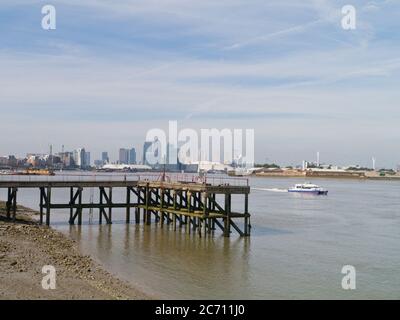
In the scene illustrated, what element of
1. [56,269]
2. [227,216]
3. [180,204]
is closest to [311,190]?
[180,204]

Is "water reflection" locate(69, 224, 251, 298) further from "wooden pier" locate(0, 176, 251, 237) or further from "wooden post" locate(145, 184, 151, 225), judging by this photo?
"wooden post" locate(145, 184, 151, 225)

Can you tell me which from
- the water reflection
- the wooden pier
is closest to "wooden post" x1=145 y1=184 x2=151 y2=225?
the wooden pier

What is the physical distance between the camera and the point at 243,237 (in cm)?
3931

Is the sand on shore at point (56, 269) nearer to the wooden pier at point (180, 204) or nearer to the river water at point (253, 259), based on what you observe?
the river water at point (253, 259)

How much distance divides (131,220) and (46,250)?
2162cm

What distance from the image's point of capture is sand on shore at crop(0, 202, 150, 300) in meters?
19.6

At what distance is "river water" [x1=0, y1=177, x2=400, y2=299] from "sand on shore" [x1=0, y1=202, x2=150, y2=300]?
1.30 metres

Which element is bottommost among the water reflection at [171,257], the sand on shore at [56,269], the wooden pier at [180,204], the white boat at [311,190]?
the white boat at [311,190]

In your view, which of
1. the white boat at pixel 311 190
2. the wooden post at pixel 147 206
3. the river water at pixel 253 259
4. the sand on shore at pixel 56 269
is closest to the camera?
the sand on shore at pixel 56 269

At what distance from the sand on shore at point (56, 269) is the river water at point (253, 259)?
1303 millimetres

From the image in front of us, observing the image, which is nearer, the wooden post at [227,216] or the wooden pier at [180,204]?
the wooden post at [227,216]

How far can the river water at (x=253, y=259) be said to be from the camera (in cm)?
2388

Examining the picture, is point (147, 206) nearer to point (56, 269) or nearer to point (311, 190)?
point (56, 269)

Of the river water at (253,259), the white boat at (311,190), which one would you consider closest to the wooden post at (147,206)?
the river water at (253,259)
